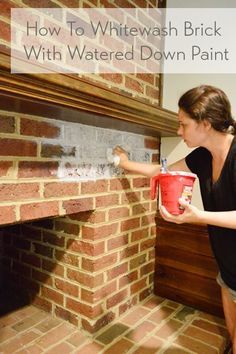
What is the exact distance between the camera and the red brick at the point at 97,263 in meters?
1.46

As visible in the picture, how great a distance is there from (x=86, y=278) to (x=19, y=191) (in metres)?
0.64

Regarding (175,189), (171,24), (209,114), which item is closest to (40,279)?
(175,189)

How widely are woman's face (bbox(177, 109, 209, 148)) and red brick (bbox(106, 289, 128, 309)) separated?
99 centimetres

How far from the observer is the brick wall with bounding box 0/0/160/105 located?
1.00 m

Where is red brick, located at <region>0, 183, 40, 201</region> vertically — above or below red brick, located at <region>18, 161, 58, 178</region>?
below

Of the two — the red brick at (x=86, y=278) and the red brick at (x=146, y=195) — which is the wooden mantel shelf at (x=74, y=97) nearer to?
the red brick at (x=146, y=195)

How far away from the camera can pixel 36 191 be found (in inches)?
46.2

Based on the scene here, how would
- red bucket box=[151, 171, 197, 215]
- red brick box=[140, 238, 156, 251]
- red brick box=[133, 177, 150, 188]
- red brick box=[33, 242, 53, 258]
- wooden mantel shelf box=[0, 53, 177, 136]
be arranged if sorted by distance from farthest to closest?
red brick box=[140, 238, 156, 251] → red brick box=[133, 177, 150, 188] → red brick box=[33, 242, 53, 258] → red bucket box=[151, 171, 197, 215] → wooden mantel shelf box=[0, 53, 177, 136]

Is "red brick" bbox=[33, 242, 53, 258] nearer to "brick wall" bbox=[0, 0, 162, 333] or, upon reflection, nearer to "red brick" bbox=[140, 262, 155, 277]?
"brick wall" bbox=[0, 0, 162, 333]

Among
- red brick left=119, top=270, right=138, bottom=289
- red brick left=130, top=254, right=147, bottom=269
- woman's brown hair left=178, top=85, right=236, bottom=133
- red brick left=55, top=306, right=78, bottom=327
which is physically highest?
woman's brown hair left=178, top=85, right=236, bottom=133

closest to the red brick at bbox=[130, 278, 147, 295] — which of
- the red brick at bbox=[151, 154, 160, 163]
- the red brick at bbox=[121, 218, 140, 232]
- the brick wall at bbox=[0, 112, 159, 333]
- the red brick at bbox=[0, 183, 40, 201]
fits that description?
the brick wall at bbox=[0, 112, 159, 333]

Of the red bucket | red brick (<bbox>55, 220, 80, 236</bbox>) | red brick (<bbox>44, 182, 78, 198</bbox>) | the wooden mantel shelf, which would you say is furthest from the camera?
red brick (<bbox>55, 220, 80, 236</bbox>)

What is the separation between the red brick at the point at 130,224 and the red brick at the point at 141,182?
208 millimetres

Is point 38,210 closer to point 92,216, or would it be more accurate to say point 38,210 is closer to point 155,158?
point 92,216
